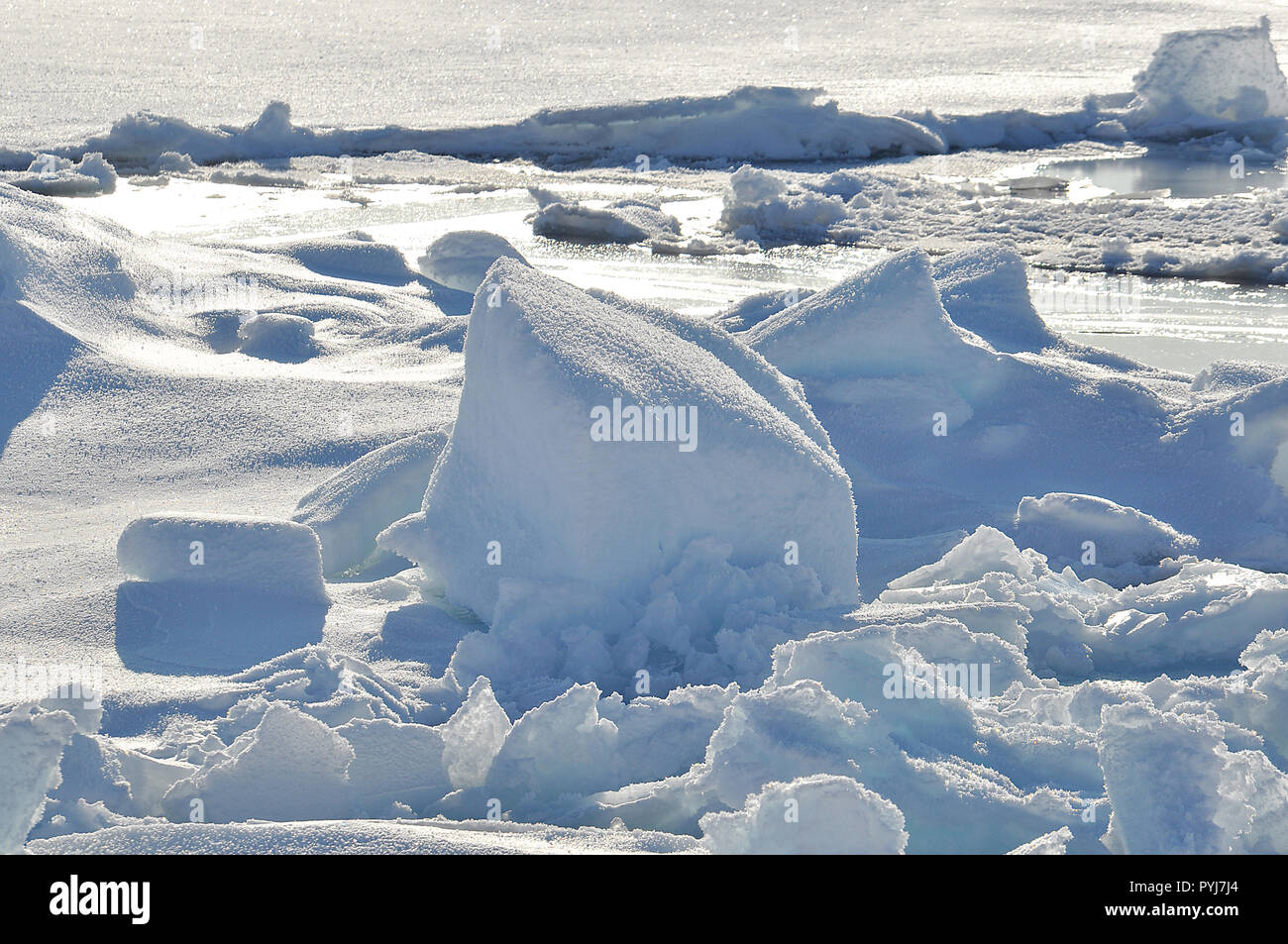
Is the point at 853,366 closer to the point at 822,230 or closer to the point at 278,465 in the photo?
the point at 278,465

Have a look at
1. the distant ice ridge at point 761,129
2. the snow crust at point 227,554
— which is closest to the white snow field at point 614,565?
the snow crust at point 227,554

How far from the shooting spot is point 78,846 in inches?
125

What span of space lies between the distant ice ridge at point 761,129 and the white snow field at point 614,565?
8099mm

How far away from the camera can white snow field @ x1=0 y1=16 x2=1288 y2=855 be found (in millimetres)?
3592

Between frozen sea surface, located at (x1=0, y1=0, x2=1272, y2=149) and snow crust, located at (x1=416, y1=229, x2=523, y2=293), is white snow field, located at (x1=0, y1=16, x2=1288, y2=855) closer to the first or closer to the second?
snow crust, located at (x1=416, y1=229, x2=523, y2=293)

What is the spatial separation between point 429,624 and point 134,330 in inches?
146

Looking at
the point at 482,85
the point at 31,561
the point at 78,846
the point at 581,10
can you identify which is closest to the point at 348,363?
the point at 31,561

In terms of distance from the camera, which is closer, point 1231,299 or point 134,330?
point 134,330

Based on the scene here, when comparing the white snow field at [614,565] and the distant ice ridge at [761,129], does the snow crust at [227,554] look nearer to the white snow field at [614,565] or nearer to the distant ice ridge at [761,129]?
the white snow field at [614,565]

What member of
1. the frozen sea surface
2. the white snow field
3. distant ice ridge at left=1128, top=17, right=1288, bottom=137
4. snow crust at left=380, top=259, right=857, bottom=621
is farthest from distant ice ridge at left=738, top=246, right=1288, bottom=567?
the frozen sea surface

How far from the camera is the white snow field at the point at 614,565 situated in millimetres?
3592

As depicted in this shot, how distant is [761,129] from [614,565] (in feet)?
46.0

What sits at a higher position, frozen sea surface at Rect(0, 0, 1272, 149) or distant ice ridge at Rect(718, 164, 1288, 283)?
frozen sea surface at Rect(0, 0, 1272, 149)

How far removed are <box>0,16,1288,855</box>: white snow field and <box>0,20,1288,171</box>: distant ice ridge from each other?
8099 mm
